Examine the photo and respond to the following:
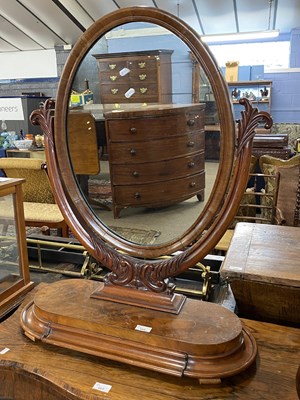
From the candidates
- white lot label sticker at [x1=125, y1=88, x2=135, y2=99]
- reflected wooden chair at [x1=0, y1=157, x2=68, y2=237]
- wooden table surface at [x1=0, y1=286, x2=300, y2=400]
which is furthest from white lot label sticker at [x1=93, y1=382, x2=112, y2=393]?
reflected wooden chair at [x1=0, y1=157, x2=68, y2=237]

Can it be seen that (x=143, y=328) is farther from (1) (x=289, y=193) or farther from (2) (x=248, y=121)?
(1) (x=289, y=193)

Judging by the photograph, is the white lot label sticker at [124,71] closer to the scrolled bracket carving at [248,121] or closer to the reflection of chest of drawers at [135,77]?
the reflection of chest of drawers at [135,77]

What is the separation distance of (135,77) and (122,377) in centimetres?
62

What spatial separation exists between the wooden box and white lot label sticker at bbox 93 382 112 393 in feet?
1.22

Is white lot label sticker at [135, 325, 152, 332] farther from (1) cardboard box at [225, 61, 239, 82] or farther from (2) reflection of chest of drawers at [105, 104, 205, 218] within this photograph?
(1) cardboard box at [225, 61, 239, 82]

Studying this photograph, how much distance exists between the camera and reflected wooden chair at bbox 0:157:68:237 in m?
1.83

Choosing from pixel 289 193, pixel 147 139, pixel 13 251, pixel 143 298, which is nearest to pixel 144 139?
pixel 147 139

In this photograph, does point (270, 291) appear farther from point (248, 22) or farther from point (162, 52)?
point (248, 22)

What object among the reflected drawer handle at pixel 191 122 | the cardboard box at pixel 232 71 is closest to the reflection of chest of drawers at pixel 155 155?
the reflected drawer handle at pixel 191 122

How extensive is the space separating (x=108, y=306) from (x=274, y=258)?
429mm

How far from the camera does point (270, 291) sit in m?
0.90

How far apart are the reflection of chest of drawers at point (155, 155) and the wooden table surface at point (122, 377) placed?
0.33 meters

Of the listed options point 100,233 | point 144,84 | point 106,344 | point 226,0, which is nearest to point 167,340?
point 106,344

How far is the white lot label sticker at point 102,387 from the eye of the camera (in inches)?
25.8
